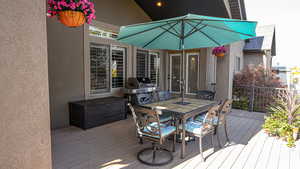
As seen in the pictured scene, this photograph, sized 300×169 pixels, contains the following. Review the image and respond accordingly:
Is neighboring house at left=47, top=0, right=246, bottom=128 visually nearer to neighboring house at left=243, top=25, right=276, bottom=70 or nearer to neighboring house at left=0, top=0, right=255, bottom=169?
neighboring house at left=0, top=0, right=255, bottom=169

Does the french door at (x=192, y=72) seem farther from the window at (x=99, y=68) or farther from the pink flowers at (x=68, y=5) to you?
the pink flowers at (x=68, y=5)

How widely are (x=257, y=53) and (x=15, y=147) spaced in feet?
41.4

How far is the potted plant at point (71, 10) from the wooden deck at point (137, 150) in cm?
217

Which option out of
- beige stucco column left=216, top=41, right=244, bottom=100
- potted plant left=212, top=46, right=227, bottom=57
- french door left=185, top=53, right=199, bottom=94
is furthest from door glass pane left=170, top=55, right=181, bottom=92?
potted plant left=212, top=46, right=227, bottom=57

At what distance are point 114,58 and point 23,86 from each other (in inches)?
171

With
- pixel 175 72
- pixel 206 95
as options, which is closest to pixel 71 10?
Result: pixel 206 95

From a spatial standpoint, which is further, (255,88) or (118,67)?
(255,88)

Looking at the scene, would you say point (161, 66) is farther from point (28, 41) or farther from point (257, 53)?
point (257, 53)

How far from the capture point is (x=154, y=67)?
728cm

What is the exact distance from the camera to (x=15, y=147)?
131cm

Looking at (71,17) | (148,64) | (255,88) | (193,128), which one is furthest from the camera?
(148,64)

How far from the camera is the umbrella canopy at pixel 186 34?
9.36ft

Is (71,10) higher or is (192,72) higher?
(71,10)

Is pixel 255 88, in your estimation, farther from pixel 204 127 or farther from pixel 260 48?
pixel 260 48
